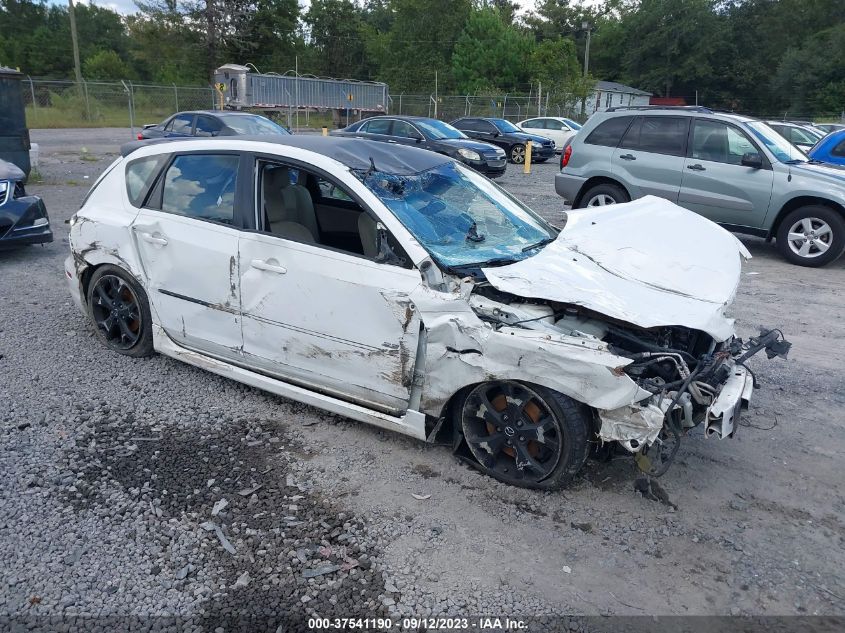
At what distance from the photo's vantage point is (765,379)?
5000mm

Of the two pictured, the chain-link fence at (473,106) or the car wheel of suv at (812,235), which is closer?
the car wheel of suv at (812,235)

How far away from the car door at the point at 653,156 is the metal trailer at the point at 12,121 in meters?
10.6

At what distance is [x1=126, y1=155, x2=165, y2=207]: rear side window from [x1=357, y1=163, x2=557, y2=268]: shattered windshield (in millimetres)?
1759

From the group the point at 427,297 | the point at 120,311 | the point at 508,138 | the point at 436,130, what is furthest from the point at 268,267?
the point at 508,138

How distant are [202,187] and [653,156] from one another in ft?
23.0

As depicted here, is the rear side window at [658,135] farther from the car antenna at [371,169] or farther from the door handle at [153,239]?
the door handle at [153,239]

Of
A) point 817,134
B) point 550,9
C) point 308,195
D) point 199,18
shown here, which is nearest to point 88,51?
point 199,18

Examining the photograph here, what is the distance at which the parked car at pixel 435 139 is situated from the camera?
53.4 ft

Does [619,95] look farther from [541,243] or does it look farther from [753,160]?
[541,243]

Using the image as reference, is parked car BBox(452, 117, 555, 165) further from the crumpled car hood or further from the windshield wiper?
the windshield wiper

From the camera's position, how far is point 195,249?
4.29 m

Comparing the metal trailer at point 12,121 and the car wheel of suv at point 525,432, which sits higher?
the metal trailer at point 12,121

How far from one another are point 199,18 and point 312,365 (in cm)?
5100

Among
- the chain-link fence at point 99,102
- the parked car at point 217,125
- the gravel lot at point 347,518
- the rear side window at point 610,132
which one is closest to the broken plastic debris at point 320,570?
the gravel lot at point 347,518
